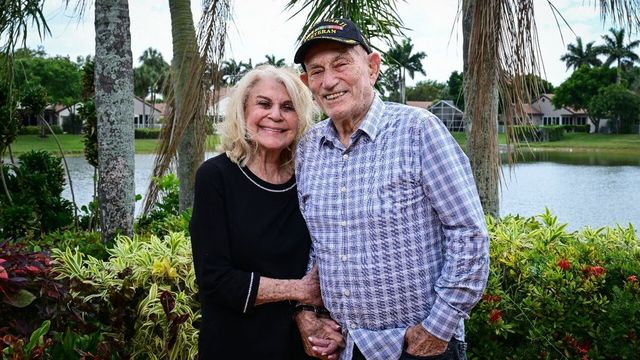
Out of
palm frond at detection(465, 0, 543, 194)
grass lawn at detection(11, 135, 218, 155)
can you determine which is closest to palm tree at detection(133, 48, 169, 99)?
grass lawn at detection(11, 135, 218, 155)

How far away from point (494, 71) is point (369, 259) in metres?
2.57

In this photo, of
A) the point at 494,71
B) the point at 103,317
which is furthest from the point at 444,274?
the point at 494,71

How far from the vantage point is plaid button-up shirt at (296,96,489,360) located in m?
2.05

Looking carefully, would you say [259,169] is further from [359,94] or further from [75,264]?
[75,264]

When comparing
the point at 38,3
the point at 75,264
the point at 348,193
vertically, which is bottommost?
the point at 75,264

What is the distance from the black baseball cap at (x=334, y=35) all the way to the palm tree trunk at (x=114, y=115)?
3.04 meters

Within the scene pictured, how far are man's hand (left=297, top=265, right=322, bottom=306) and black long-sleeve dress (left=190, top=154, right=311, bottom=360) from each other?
2.1 inches

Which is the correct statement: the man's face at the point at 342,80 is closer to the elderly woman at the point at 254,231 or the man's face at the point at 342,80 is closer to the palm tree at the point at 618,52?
the elderly woman at the point at 254,231

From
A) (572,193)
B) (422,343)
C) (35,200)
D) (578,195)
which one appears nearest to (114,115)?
(422,343)

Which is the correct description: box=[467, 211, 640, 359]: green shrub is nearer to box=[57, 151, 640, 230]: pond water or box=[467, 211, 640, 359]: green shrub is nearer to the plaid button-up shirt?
the plaid button-up shirt

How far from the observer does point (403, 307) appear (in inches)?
84.9

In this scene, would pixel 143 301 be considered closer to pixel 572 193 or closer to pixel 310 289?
pixel 310 289

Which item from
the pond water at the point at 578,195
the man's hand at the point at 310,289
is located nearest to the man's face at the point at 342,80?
the man's hand at the point at 310,289

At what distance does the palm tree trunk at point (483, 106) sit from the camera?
4.28 m
